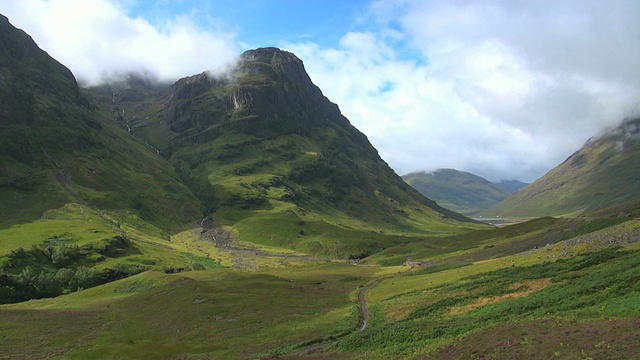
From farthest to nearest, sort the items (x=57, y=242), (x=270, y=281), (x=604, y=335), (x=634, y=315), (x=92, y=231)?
(x=92, y=231)
(x=57, y=242)
(x=270, y=281)
(x=634, y=315)
(x=604, y=335)

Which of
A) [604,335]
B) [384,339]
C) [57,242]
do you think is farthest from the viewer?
[57,242]

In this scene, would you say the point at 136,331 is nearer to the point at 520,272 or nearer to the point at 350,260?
the point at 520,272

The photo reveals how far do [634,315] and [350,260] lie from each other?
165809 millimetres

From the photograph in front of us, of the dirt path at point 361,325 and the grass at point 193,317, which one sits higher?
the grass at point 193,317

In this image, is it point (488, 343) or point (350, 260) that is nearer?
point (488, 343)

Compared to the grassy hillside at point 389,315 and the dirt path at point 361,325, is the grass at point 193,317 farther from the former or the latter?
the dirt path at point 361,325

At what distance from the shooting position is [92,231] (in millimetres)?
181625

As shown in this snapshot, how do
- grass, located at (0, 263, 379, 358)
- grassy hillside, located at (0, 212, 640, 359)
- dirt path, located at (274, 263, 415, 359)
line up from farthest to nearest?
grass, located at (0, 263, 379, 358), dirt path, located at (274, 263, 415, 359), grassy hillside, located at (0, 212, 640, 359)

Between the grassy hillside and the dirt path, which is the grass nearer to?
the grassy hillside

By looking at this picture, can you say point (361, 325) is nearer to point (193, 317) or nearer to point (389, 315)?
point (389, 315)

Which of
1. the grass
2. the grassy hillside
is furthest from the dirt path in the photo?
the grass

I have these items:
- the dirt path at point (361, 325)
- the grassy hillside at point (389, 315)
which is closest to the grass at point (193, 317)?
the grassy hillside at point (389, 315)

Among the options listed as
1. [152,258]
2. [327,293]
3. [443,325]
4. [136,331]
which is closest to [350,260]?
[152,258]

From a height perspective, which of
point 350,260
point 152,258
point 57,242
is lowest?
point 350,260
